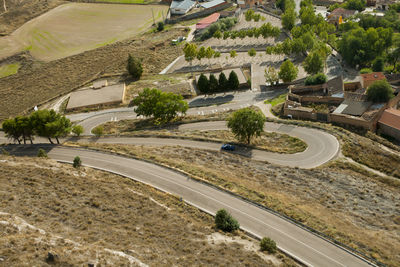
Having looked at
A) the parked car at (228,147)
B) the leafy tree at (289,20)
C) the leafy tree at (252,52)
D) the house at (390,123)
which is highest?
the leafy tree at (289,20)

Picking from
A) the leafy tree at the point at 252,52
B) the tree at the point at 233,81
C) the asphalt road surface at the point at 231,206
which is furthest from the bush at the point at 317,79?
the asphalt road surface at the point at 231,206

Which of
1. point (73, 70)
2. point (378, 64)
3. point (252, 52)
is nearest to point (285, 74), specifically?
point (252, 52)

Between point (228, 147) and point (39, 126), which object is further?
point (39, 126)

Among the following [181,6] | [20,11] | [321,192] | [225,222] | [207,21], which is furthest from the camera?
[181,6]

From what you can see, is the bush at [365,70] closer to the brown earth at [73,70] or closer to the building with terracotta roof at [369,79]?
the building with terracotta roof at [369,79]

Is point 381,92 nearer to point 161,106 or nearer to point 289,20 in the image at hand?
point 161,106

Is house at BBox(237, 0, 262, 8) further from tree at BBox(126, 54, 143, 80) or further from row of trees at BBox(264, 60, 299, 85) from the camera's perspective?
row of trees at BBox(264, 60, 299, 85)
